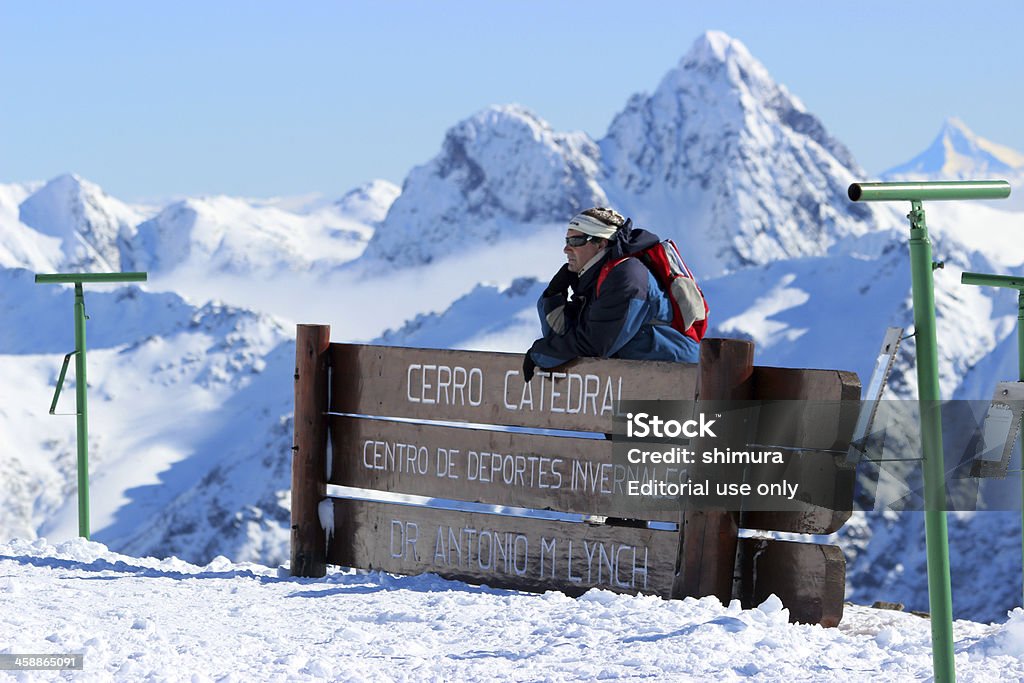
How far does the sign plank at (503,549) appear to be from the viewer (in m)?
6.52

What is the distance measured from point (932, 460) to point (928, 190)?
78cm

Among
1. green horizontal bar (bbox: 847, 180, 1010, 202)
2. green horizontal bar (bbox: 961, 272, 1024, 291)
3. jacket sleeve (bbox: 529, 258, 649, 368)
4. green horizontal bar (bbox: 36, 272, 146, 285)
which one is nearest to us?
green horizontal bar (bbox: 847, 180, 1010, 202)

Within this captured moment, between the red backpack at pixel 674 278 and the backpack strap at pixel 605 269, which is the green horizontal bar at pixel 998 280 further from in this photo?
the backpack strap at pixel 605 269

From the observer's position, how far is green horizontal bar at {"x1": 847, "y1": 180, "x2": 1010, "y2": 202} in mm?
3645

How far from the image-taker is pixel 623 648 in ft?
17.5

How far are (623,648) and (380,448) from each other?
241 centimetres

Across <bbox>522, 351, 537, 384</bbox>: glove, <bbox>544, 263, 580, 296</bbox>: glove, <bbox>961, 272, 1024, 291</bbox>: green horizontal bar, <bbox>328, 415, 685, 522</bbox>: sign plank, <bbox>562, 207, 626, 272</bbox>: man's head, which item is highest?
<bbox>562, 207, 626, 272</bbox>: man's head

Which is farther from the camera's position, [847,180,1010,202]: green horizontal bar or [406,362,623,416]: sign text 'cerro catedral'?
[406,362,623,416]: sign text 'cerro catedral'

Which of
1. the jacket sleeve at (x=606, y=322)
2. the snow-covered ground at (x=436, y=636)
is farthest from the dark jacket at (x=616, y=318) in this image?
the snow-covered ground at (x=436, y=636)

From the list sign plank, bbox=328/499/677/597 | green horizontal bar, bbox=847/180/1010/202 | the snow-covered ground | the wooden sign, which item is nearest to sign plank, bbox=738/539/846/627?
the wooden sign

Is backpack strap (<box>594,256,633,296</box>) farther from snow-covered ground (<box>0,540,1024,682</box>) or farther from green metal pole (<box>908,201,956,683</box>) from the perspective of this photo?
green metal pole (<box>908,201,956,683</box>)

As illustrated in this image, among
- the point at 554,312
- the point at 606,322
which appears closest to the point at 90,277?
the point at 554,312

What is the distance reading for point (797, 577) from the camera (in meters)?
6.12

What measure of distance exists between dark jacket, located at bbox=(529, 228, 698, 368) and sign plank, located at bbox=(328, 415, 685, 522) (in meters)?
0.47
